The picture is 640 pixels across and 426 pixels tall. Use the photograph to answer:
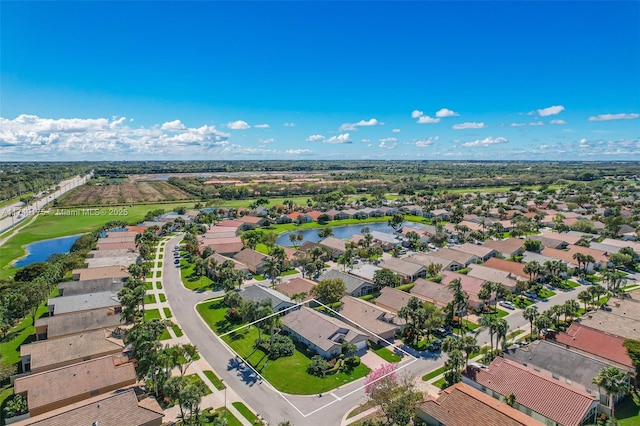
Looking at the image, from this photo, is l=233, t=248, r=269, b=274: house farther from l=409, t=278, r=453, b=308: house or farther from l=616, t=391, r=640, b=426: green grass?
l=616, t=391, r=640, b=426: green grass

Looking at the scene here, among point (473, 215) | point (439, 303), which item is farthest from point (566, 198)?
point (439, 303)

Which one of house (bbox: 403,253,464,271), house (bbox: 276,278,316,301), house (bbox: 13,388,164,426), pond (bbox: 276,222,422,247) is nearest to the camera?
house (bbox: 13,388,164,426)

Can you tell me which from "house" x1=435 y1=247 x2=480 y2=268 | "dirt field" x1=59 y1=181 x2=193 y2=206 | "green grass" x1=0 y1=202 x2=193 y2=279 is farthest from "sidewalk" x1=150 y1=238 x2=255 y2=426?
"dirt field" x1=59 y1=181 x2=193 y2=206

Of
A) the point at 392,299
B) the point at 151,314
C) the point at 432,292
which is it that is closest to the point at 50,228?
the point at 151,314

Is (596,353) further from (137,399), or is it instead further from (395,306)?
(137,399)

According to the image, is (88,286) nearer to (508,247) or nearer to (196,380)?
(196,380)
